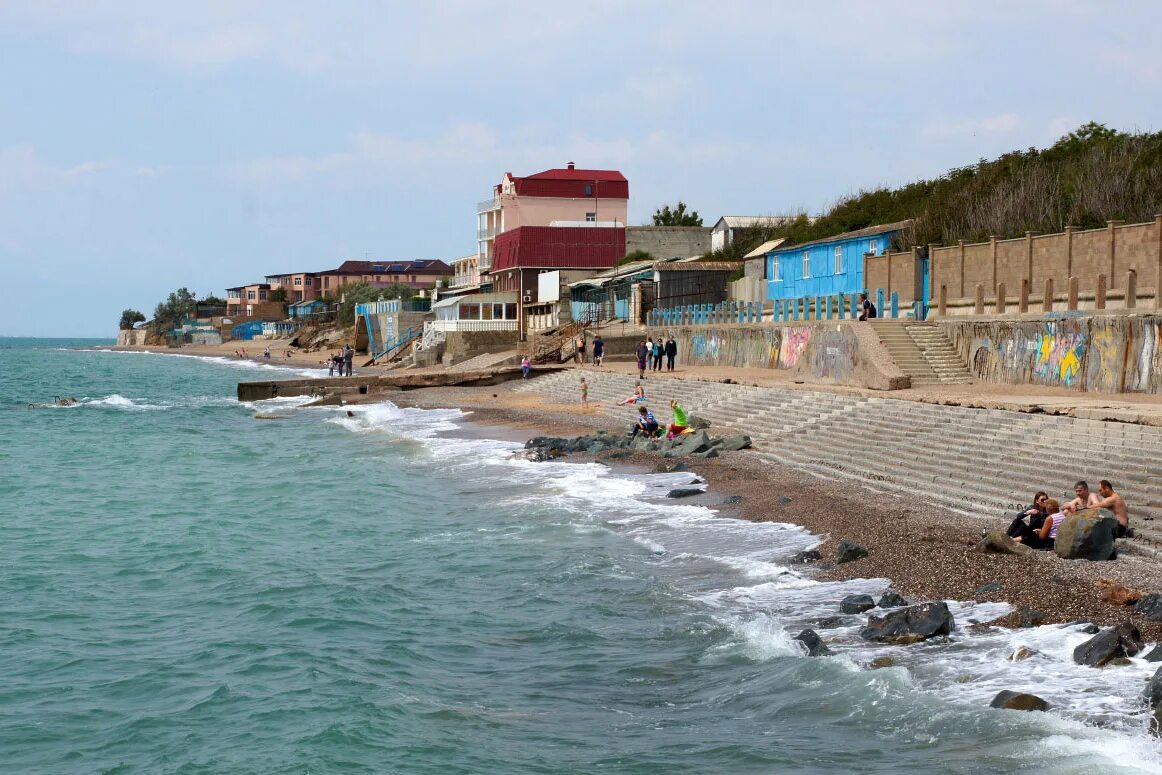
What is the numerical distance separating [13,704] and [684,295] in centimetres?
4385

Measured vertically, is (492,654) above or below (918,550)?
below

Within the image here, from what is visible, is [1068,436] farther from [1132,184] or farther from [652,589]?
[1132,184]

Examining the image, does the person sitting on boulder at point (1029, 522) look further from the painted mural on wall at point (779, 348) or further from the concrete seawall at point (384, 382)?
the concrete seawall at point (384, 382)

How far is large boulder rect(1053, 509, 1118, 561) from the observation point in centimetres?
1223

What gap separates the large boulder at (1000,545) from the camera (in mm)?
12734

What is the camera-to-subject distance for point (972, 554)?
12.8 metres

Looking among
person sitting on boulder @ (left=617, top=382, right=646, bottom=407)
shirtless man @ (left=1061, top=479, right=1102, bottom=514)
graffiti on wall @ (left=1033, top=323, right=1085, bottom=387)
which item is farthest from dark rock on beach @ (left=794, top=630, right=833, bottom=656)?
person sitting on boulder @ (left=617, top=382, right=646, bottom=407)

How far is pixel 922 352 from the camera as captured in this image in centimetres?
2889

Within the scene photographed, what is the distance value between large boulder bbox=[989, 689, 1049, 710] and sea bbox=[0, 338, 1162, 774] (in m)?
0.09

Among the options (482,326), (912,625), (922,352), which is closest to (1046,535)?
(912,625)

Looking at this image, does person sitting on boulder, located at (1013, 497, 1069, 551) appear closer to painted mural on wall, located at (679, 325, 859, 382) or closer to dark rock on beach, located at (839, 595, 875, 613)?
dark rock on beach, located at (839, 595, 875, 613)

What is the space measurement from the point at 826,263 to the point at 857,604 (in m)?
31.6

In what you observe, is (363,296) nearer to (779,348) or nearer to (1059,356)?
(779,348)

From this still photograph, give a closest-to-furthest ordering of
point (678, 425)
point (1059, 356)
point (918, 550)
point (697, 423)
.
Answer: point (918, 550) → point (1059, 356) → point (678, 425) → point (697, 423)
